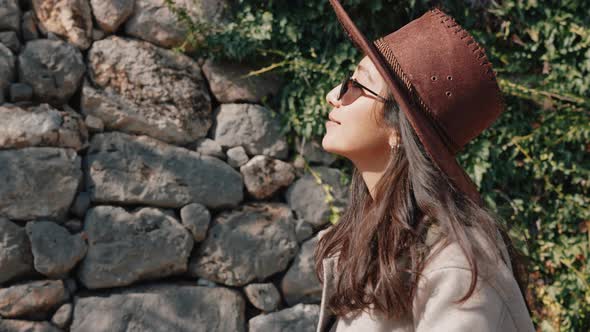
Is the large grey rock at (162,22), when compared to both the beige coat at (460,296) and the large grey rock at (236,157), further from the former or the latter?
the beige coat at (460,296)

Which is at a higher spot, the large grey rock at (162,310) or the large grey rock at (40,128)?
the large grey rock at (40,128)

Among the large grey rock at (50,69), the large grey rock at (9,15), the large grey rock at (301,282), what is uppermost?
the large grey rock at (9,15)

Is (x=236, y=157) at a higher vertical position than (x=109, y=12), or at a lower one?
lower

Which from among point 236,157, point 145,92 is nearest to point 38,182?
point 145,92

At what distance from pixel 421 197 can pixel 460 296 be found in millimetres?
297

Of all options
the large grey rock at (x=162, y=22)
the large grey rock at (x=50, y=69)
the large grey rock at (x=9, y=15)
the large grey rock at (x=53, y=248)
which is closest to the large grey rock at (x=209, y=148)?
the large grey rock at (x=162, y=22)

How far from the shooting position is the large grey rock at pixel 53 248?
259 centimetres

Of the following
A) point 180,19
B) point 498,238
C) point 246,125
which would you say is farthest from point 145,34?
point 498,238

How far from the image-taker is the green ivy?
3.28 m

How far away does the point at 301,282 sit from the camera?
3.08 m

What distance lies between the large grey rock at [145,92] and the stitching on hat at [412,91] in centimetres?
174

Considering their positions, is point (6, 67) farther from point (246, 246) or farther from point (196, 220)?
point (246, 246)

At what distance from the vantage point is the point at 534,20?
345 cm

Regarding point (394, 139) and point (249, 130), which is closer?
point (394, 139)
